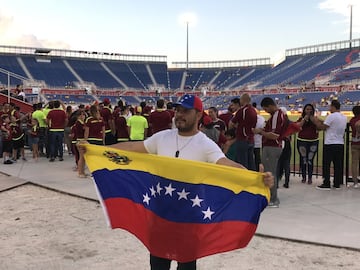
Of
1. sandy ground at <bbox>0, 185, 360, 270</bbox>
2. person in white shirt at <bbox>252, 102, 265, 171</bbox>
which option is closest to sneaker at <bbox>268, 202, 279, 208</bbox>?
person in white shirt at <bbox>252, 102, 265, 171</bbox>

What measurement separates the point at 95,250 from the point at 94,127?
490 centimetres

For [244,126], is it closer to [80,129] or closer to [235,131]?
[235,131]

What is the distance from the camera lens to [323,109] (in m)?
43.9

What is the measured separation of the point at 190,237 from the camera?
3.06 meters

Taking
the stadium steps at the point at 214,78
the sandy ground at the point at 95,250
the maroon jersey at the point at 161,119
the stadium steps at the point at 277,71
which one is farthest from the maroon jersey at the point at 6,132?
the stadium steps at the point at 214,78

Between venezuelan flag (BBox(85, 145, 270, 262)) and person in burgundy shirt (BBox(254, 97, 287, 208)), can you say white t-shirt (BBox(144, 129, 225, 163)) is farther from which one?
person in burgundy shirt (BBox(254, 97, 287, 208))

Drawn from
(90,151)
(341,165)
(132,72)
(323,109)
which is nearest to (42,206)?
(90,151)

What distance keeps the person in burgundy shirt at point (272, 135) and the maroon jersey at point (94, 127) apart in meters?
4.00

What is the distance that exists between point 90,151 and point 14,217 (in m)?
3.11

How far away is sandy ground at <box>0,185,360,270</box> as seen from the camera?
430 cm

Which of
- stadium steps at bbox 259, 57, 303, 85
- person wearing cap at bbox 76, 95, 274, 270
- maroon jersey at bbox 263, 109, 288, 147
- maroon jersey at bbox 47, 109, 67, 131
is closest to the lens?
person wearing cap at bbox 76, 95, 274, 270

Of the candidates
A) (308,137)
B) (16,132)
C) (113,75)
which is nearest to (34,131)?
(16,132)

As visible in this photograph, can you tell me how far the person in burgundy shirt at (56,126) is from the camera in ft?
38.5

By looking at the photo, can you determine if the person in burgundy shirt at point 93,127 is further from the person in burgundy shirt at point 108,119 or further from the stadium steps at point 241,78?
the stadium steps at point 241,78
